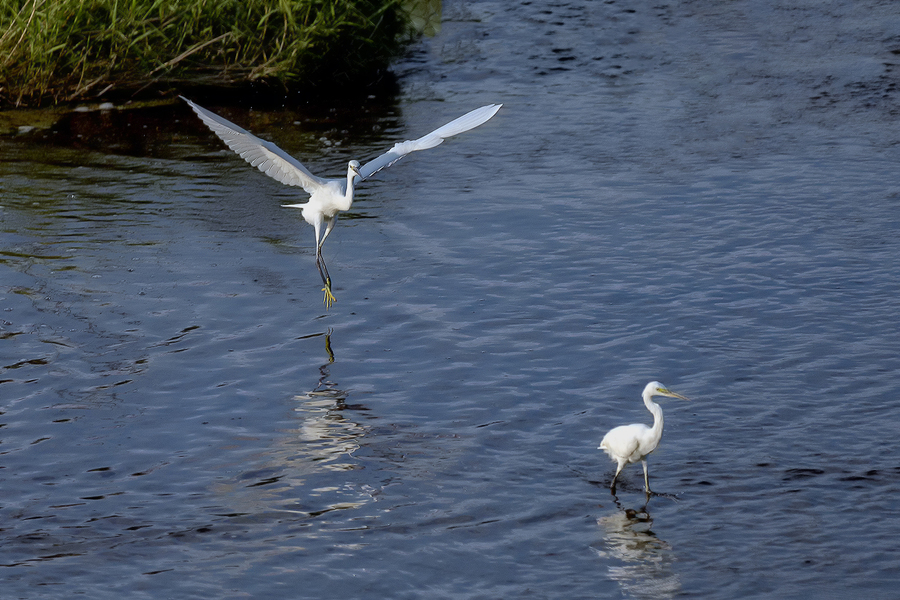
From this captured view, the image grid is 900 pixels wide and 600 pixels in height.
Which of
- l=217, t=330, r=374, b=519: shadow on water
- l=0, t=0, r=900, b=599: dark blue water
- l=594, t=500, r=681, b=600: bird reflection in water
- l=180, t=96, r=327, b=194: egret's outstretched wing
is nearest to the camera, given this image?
l=594, t=500, r=681, b=600: bird reflection in water

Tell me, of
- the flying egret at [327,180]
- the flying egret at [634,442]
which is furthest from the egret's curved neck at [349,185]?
the flying egret at [634,442]

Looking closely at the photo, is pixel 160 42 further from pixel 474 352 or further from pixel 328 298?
pixel 474 352

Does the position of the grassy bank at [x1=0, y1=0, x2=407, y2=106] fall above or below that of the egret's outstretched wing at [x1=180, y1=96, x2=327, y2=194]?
above

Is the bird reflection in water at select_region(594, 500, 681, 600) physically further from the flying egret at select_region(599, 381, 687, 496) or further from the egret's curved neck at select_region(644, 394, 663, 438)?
the egret's curved neck at select_region(644, 394, 663, 438)

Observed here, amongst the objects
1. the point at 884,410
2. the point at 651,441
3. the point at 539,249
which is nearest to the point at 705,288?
the point at 539,249

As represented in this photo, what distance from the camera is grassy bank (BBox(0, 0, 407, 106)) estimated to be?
1302 cm

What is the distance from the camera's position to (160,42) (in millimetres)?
13727

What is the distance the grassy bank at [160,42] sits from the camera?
13.0 meters

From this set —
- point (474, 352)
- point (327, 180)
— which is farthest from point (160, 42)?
point (474, 352)

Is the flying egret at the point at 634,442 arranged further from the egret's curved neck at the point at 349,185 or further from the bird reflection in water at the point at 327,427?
the egret's curved neck at the point at 349,185

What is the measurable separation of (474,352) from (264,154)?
2578mm

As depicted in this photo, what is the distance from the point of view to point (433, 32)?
714 inches

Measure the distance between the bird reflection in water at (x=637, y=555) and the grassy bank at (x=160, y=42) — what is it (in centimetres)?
932

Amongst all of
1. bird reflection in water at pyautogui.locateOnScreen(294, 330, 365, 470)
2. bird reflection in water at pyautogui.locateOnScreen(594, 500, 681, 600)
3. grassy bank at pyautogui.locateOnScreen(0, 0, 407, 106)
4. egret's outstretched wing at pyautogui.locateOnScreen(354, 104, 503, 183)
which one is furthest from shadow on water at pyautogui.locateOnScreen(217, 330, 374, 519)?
grassy bank at pyautogui.locateOnScreen(0, 0, 407, 106)
